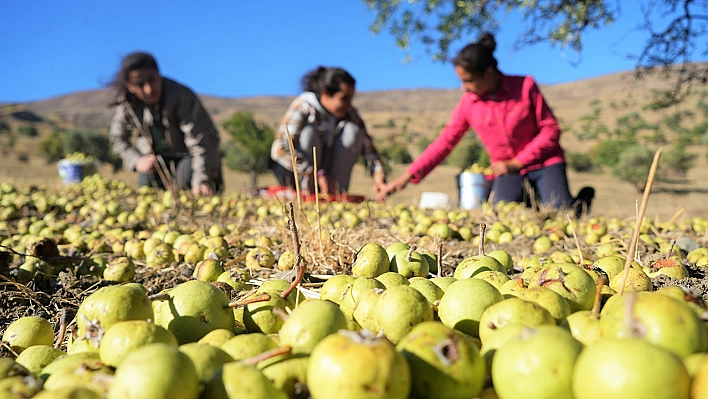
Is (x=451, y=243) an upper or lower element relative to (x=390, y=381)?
lower

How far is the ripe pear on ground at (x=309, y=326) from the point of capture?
136cm

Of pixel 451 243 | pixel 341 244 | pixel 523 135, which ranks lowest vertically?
pixel 451 243

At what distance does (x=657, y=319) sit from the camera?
1.22 meters

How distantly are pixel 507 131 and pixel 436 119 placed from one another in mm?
72332

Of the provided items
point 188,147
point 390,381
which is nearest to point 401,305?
point 390,381

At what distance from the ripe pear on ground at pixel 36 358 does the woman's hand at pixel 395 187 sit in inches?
244

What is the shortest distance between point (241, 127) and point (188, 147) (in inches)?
700

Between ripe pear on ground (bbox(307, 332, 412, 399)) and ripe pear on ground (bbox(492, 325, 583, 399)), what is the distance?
0.24 m

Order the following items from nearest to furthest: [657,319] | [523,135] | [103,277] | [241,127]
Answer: [657,319], [103,277], [523,135], [241,127]

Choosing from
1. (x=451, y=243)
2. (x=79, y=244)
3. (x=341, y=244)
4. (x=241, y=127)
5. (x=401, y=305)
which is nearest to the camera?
(x=401, y=305)

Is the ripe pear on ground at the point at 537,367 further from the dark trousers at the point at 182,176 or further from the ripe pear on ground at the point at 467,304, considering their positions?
the dark trousers at the point at 182,176

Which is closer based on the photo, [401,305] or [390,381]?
[390,381]

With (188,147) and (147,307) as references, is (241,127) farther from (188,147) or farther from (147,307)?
(147,307)

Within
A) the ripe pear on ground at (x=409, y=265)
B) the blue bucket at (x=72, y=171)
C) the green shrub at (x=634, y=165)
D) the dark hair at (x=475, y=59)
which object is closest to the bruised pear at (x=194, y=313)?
the ripe pear on ground at (x=409, y=265)
